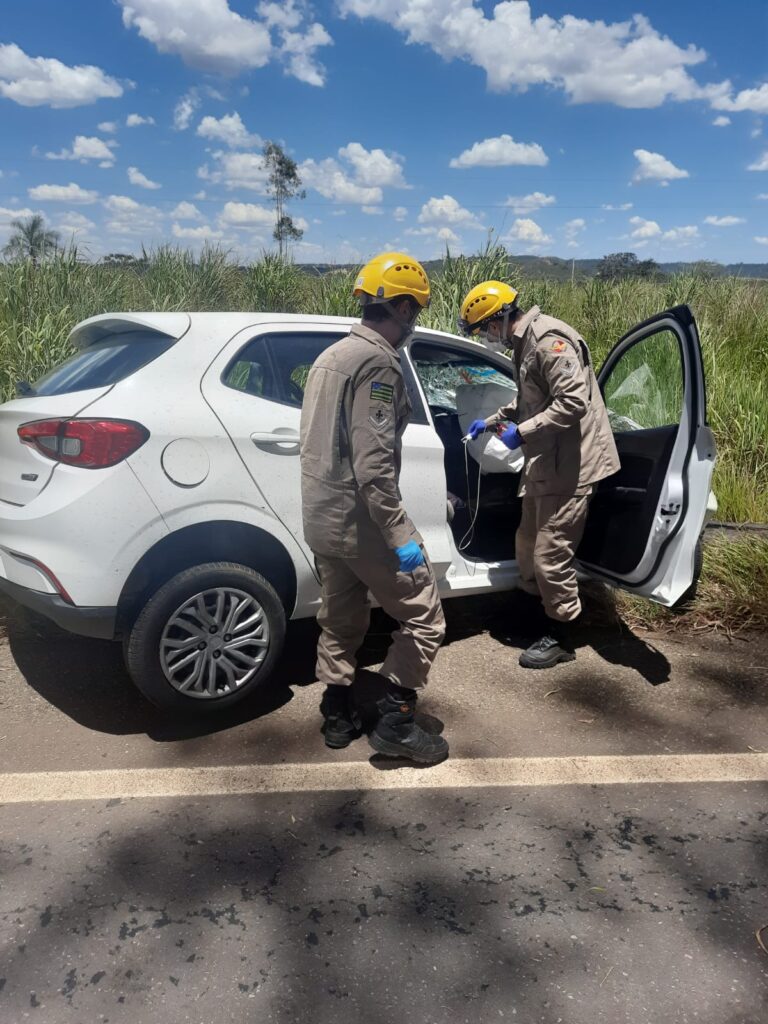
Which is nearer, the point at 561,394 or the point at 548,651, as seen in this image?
the point at 561,394

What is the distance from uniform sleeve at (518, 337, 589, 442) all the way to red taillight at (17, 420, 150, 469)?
1778 millimetres

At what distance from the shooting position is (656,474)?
12.5 ft

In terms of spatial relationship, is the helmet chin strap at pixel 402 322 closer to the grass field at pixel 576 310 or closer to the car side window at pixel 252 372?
the car side window at pixel 252 372

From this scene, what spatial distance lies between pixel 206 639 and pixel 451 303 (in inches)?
239

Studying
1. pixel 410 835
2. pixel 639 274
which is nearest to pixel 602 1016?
pixel 410 835

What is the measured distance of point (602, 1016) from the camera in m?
1.96

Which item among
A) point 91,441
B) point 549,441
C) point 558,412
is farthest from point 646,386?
point 91,441

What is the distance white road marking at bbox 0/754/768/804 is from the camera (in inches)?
115

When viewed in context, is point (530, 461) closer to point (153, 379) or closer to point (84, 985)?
point (153, 379)

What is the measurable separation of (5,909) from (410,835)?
50.1 inches

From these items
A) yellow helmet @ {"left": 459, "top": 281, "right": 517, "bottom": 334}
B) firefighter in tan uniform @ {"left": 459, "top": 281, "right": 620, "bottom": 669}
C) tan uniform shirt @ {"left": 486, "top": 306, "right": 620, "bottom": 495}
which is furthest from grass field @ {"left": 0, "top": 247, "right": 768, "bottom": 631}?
yellow helmet @ {"left": 459, "top": 281, "right": 517, "bottom": 334}

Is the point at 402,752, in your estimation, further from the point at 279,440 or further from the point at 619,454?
the point at 619,454

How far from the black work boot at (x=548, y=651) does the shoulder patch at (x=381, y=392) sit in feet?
6.23

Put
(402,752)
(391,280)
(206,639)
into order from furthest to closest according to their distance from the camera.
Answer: (206,639)
(402,752)
(391,280)
